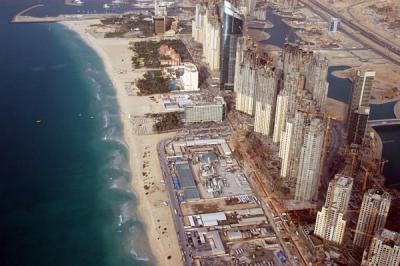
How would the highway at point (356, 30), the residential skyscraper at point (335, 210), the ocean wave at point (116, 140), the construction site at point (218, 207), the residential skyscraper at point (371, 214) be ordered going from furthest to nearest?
the highway at point (356, 30)
the ocean wave at point (116, 140)
the construction site at point (218, 207)
the residential skyscraper at point (335, 210)
the residential skyscraper at point (371, 214)

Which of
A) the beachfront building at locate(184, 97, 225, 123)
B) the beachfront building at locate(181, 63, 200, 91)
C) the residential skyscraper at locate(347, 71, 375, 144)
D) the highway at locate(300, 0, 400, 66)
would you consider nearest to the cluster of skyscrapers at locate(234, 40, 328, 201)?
the residential skyscraper at locate(347, 71, 375, 144)

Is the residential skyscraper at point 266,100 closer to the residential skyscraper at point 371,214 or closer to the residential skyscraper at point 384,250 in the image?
the residential skyscraper at point 371,214

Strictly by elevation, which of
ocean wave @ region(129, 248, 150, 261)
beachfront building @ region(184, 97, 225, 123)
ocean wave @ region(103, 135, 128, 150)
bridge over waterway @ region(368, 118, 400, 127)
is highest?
beachfront building @ region(184, 97, 225, 123)

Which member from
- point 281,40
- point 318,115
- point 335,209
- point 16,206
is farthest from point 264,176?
point 281,40

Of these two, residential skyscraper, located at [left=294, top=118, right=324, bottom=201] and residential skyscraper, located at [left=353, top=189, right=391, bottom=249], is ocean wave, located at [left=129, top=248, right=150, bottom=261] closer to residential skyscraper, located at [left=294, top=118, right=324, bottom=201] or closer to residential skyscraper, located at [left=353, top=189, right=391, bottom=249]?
residential skyscraper, located at [left=294, top=118, right=324, bottom=201]

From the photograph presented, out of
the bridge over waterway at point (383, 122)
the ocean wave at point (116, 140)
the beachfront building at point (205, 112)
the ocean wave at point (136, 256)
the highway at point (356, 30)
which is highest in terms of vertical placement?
the highway at point (356, 30)

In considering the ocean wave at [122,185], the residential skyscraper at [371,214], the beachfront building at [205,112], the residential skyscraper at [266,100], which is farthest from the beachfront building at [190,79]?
the residential skyscraper at [371,214]

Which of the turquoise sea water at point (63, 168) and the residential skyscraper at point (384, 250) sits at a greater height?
the residential skyscraper at point (384, 250)
